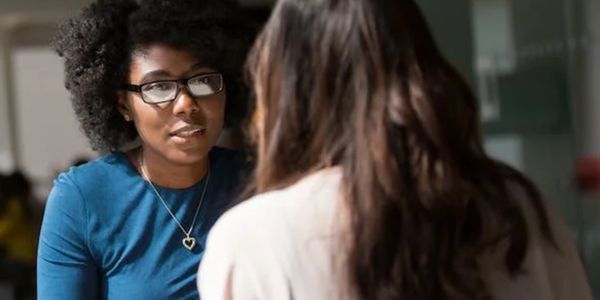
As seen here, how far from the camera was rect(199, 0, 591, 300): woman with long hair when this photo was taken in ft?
4.31

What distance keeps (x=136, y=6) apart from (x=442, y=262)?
0.90 meters

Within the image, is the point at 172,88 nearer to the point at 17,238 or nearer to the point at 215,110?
the point at 215,110

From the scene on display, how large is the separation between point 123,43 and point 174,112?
0.64ft

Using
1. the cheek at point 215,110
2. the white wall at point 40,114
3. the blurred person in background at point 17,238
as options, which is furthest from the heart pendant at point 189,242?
the white wall at point 40,114

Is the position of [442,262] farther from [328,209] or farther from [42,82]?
[42,82]

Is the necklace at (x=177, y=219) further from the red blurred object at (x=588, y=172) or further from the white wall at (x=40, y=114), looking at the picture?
the white wall at (x=40, y=114)

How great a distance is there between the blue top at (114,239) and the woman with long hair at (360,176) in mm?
489

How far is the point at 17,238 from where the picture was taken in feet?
20.5

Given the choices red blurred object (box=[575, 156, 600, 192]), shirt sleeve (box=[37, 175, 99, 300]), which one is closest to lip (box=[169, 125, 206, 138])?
shirt sleeve (box=[37, 175, 99, 300])

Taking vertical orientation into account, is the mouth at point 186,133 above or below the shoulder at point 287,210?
above

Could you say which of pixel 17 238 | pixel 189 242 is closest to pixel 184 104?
pixel 189 242

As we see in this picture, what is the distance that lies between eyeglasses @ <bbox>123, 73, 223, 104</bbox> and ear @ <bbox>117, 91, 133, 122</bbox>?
40 millimetres

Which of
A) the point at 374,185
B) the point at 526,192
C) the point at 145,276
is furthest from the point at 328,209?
the point at 145,276

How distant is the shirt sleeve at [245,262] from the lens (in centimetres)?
133
